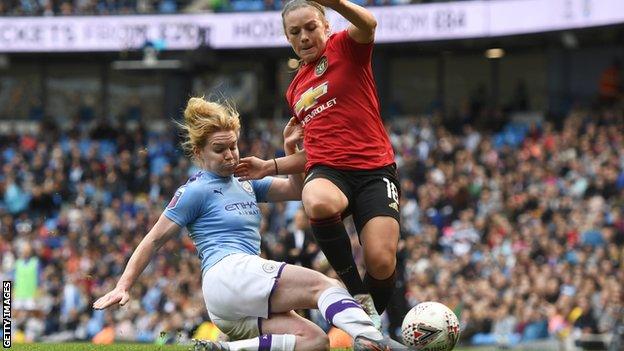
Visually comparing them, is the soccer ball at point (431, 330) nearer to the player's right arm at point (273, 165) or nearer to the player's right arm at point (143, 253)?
the player's right arm at point (273, 165)

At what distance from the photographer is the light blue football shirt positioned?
740cm

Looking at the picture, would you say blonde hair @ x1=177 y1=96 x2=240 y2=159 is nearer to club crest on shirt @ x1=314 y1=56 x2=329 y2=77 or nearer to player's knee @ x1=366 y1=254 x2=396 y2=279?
club crest on shirt @ x1=314 y1=56 x2=329 y2=77

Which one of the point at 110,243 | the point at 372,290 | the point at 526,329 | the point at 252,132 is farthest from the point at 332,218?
the point at 252,132

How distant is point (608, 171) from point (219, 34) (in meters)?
11.8

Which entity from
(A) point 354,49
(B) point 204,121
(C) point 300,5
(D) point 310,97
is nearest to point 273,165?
(D) point 310,97

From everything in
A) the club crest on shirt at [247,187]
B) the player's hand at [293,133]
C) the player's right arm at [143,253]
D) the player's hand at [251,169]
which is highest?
the player's hand at [293,133]

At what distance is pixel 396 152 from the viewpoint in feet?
78.3

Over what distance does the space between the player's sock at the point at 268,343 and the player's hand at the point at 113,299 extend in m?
0.63

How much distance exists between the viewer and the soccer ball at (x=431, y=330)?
740 centimetres

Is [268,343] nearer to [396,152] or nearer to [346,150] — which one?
[346,150]

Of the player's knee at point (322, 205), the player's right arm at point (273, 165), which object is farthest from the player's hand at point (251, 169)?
the player's knee at point (322, 205)

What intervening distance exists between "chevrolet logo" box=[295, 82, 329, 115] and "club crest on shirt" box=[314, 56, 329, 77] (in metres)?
0.09

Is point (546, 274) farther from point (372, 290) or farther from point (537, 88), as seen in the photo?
point (537, 88)

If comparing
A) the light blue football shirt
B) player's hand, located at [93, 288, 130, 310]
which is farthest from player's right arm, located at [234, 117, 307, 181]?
player's hand, located at [93, 288, 130, 310]
